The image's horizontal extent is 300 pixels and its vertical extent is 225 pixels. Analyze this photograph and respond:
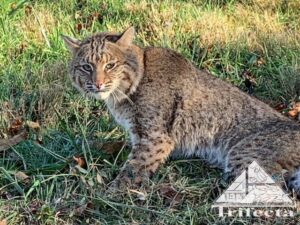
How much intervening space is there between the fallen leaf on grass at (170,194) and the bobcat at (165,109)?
23 centimetres

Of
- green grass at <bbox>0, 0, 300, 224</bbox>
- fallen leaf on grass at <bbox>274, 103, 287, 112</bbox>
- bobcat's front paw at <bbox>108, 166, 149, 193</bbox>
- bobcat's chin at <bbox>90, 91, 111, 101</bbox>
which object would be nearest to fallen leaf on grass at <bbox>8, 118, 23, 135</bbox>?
green grass at <bbox>0, 0, 300, 224</bbox>

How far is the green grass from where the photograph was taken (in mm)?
4250

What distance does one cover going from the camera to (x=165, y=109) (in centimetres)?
486

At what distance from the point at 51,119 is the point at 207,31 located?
2.16m

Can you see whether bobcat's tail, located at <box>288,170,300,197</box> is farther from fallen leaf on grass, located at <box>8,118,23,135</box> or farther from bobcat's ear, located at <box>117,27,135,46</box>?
fallen leaf on grass, located at <box>8,118,23,135</box>

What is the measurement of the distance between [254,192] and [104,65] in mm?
1377

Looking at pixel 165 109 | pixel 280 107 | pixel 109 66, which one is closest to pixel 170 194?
pixel 165 109

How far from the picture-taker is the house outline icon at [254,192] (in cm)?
418

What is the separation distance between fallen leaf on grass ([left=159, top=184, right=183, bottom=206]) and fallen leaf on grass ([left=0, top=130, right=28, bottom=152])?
50.7 inches

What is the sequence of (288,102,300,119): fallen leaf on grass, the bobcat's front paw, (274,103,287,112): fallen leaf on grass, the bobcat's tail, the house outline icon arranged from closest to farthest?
the house outline icon < the bobcat's tail < the bobcat's front paw < (288,102,300,119): fallen leaf on grass < (274,103,287,112): fallen leaf on grass

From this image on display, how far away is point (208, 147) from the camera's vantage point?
4926 mm

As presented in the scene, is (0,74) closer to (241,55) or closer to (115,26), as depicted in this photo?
(115,26)

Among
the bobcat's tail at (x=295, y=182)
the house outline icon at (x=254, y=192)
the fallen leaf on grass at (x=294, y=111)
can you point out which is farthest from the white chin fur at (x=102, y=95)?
the fallen leaf on grass at (x=294, y=111)

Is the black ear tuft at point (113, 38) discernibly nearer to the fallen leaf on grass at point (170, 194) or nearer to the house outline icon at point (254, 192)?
the fallen leaf on grass at point (170, 194)
